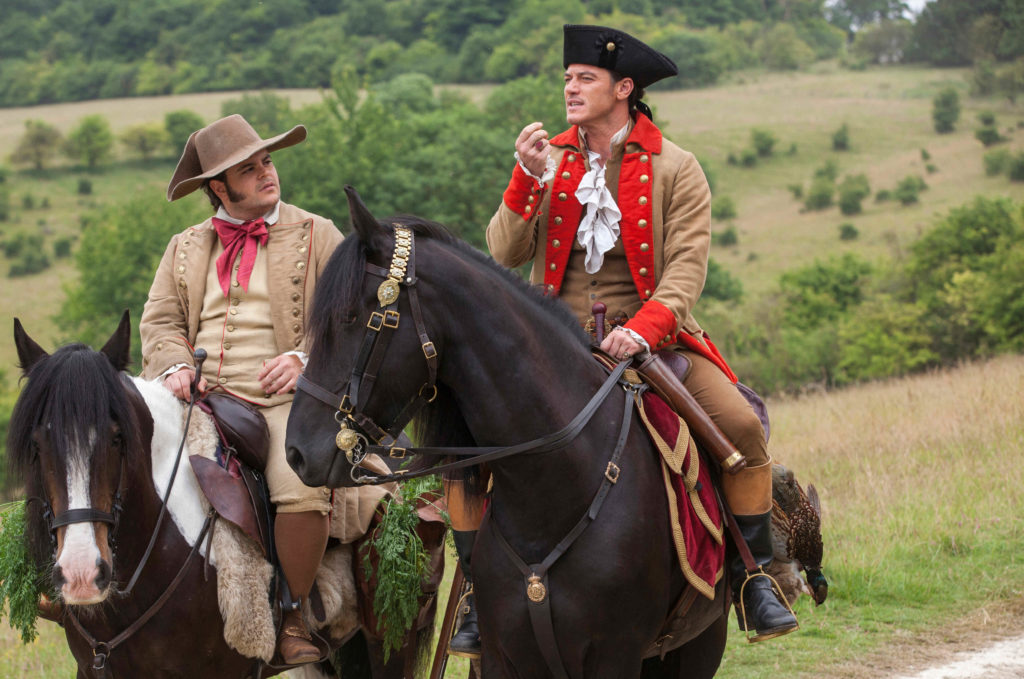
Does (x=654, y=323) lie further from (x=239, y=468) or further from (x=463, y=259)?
(x=239, y=468)

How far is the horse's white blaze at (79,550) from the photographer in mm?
3896

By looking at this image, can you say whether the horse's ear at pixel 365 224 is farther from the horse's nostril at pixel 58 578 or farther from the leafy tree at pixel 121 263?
the leafy tree at pixel 121 263

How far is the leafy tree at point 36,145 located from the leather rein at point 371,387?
92.8 m

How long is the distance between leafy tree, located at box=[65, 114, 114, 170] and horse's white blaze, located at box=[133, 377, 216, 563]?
295 feet

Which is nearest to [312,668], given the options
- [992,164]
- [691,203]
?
[691,203]

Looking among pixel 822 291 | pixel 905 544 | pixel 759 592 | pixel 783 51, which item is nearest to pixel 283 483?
pixel 759 592

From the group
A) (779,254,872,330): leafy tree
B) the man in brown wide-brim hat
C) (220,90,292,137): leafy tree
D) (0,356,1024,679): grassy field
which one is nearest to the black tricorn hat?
the man in brown wide-brim hat

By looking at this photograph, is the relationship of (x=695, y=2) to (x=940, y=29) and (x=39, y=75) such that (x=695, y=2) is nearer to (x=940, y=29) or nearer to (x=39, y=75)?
(x=940, y=29)

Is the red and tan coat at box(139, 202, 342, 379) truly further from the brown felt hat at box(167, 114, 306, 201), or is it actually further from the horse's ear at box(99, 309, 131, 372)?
the horse's ear at box(99, 309, 131, 372)

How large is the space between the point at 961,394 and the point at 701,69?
8664cm

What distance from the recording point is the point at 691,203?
468 cm

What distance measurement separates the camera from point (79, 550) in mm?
3936

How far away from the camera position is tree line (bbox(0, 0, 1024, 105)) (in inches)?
3868

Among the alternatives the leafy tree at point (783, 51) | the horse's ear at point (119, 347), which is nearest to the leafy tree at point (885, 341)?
the horse's ear at point (119, 347)
